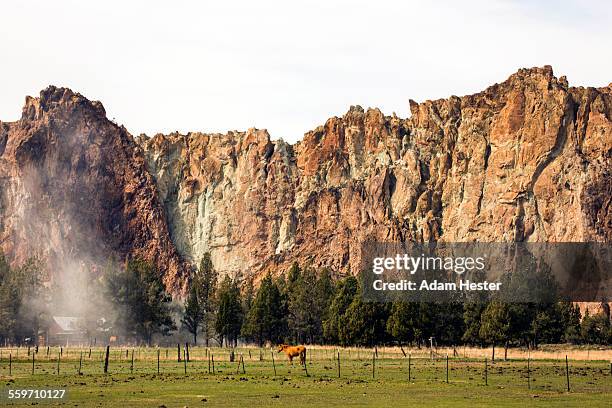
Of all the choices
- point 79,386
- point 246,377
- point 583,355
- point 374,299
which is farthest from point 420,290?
point 79,386

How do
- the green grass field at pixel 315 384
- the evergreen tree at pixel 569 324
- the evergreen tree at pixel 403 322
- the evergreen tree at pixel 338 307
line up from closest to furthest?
the green grass field at pixel 315 384, the evergreen tree at pixel 403 322, the evergreen tree at pixel 338 307, the evergreen tree at pixel 569 324

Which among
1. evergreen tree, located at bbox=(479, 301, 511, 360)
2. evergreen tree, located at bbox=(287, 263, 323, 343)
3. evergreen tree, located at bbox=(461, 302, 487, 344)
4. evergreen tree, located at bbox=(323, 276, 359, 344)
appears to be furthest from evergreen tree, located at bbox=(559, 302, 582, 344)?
evergreen tree, located at bbox=(287, 263, 323, 343)

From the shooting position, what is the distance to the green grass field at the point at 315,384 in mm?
58031

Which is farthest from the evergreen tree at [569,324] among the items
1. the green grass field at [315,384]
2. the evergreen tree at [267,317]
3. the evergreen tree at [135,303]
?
the evergreen tree at [135,303]

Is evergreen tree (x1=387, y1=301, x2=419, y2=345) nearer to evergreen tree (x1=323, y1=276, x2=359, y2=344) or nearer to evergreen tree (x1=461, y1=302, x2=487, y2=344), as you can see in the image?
evergreen tree (x1=461, y1=302, x2=487, y2=344)

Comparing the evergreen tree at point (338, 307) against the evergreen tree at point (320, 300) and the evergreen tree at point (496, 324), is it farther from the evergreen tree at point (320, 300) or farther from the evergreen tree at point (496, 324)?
the evergreen tree at point (496, 324)

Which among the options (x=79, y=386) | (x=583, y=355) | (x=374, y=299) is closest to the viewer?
(x=79, y=386)

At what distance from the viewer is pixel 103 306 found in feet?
614

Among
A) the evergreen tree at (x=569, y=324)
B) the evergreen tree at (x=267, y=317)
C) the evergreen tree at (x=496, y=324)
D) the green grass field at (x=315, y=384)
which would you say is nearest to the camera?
the green grass field at (x=315, y=384)

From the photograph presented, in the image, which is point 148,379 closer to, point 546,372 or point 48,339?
point 546,372

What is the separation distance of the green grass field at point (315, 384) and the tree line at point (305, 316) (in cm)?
3838

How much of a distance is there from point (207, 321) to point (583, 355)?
86.4 m

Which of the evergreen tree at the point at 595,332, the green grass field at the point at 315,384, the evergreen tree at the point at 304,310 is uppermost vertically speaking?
the evergreen tree at the point at 304,310

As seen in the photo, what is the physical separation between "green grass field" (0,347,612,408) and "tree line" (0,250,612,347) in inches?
1511
